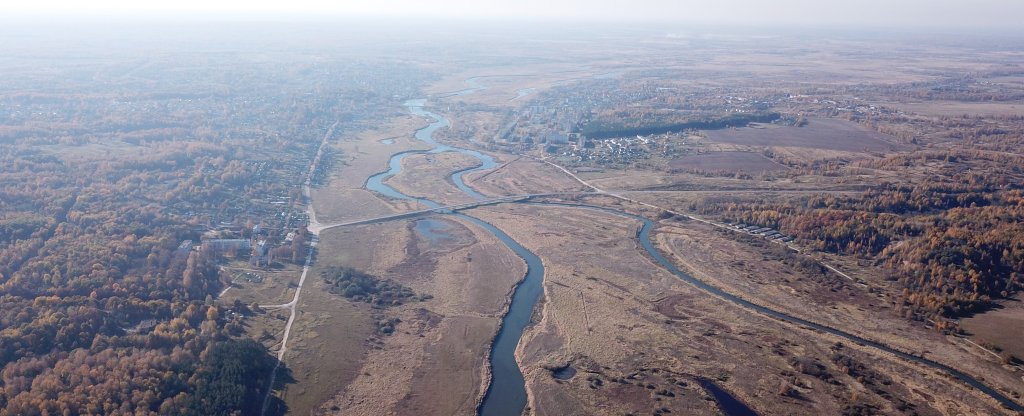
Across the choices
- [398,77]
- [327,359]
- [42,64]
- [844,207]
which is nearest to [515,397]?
[327,359]

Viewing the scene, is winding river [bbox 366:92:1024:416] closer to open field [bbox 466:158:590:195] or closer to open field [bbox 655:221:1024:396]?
open field [bbox 655:221:1024:396]

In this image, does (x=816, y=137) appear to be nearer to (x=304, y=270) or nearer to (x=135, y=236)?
(x=304, y=270)

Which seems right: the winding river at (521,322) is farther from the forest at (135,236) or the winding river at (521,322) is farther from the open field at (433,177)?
the forest at (135,236)

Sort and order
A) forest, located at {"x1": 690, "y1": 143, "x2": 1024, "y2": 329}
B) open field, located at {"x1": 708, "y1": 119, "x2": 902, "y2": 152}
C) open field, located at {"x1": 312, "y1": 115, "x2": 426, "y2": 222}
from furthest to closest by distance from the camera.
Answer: open field, located at {"x1": 708, "y1": 119, "x2": 902, "y2": 152} < open field, located at {"x1": 312, "y1": 115, "x2": 426, "y2": 222} < forest, located at {"x1": 690, "y1": 143, "x2": 1024, "y2": 329}

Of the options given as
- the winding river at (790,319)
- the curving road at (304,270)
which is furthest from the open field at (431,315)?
the winding river at (790,319)

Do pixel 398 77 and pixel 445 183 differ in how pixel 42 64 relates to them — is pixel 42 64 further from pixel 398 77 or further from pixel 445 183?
pixel 445 183

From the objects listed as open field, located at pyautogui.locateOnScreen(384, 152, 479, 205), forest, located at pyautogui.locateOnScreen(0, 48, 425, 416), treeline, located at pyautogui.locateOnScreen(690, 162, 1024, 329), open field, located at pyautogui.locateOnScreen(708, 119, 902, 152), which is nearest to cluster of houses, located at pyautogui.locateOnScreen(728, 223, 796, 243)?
treeline, located at pyautogui.locateOnScreen(690, 162, 1024, 329)
